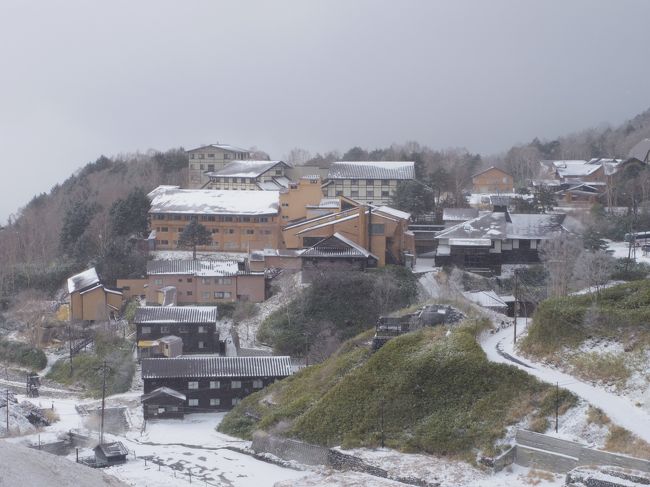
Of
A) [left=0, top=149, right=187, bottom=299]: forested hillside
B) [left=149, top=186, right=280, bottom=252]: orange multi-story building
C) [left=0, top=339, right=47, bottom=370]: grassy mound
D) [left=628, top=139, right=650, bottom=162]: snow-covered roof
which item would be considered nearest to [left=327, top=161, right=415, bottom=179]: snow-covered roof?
[left=149, top=186, right=280, bottom=252]: orange multi-story building

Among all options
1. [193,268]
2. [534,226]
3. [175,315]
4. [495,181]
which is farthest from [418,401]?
[495,181]

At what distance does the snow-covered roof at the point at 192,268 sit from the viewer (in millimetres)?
28422

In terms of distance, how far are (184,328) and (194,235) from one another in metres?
5.85

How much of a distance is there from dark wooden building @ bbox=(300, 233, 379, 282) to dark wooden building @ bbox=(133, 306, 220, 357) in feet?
13.4

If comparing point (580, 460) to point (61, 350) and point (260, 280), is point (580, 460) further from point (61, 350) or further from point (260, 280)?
point (61, 350)

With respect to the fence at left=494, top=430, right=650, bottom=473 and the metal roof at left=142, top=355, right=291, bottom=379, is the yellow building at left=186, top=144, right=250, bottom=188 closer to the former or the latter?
the metal roof at left=142, top=355, right=291, bottom=379

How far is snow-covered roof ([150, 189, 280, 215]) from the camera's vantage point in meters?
31.8

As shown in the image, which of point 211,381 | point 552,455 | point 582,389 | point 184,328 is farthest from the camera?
point 184,328

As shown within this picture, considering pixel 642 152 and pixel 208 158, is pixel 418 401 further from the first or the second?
pixel 208 158

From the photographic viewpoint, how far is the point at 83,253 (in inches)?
1294

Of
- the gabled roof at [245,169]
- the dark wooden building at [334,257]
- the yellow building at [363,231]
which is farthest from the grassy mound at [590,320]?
the gabled roof at [245,169]

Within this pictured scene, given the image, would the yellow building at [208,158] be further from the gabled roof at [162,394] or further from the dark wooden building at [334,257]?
the gabled roof at [162,394]

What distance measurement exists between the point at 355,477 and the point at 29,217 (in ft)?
100

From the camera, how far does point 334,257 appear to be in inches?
1129
